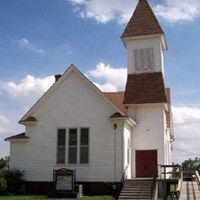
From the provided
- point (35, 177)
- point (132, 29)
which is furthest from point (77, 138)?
point (132, 29)

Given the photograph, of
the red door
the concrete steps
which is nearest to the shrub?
the concrete steps

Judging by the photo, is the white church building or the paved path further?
the white church building

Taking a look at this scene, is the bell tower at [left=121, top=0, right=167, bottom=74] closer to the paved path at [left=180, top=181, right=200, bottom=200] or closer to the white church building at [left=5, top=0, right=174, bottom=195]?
the white church building at [left=5, top=0, right=174, bottom=195]

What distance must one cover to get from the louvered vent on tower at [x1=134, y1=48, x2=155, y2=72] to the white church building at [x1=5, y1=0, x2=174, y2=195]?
24.1 inches

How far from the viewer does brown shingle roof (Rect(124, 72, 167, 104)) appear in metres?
33.4

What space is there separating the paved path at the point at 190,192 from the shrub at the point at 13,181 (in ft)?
36.0

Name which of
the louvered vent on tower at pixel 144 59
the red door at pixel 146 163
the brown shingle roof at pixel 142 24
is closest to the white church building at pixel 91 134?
the red door at pixel 146 163

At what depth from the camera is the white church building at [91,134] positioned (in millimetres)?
29703

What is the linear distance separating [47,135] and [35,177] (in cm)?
297

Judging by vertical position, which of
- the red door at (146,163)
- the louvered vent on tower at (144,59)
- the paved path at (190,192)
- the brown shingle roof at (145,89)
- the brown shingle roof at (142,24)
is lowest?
the paved path at (190,192)

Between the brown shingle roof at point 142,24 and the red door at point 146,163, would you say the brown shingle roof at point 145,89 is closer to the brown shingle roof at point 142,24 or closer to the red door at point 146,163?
the brown shingle roof at point 142,24

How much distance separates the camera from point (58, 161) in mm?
30750

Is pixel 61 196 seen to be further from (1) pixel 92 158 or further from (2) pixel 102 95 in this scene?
(2) pixel 102 95

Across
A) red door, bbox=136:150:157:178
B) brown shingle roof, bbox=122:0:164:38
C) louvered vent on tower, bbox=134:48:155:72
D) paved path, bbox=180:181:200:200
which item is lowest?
paved path, bbox=180:181:200:200
